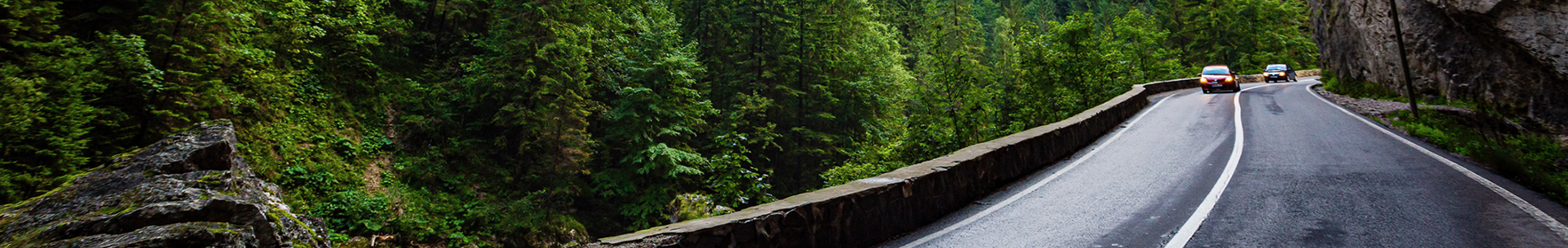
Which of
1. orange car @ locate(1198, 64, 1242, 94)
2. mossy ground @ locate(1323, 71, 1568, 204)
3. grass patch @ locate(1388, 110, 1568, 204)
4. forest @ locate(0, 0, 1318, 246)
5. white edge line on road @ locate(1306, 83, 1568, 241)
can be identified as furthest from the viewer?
orange car @ locate(1198, 64, 1242, 94)

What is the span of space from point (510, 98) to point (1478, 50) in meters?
26.7

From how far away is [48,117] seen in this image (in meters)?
10.2

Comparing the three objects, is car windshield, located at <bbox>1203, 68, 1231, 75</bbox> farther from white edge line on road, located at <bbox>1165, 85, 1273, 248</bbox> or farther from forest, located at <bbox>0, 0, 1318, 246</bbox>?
white edge line on road, located at <bbox>1165, 85, 1273, 248</bbox>

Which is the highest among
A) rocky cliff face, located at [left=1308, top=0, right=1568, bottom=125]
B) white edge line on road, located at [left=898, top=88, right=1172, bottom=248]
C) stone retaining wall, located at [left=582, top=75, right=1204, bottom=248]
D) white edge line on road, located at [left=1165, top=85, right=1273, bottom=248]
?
rocky cliff face, located at [left=1308, top=0, right=1568, bottom=125]

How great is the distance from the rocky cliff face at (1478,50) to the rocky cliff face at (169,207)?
68.5 ft

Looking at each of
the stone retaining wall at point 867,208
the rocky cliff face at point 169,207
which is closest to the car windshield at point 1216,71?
the stone retaining wall at point 867,208

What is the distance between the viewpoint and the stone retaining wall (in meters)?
3.82

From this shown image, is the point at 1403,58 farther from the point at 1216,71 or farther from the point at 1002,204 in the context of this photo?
the point at 1002,204

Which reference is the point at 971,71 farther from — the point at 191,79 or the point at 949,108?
the point at 191,79

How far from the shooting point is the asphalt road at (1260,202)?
15.8ft

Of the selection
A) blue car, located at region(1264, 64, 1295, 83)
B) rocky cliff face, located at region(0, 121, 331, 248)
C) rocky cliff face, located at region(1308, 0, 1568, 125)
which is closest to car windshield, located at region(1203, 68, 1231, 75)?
rocky cliff face, located at region(1308, 0, 1568, 125)

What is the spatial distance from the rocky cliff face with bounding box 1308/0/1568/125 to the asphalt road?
4605mm

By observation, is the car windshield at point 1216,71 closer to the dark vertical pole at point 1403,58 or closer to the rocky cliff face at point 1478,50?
the rocky cliff face at point 1478,50

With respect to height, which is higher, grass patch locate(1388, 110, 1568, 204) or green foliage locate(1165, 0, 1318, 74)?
green foliage locate(1165, 0, 1318, 74)
